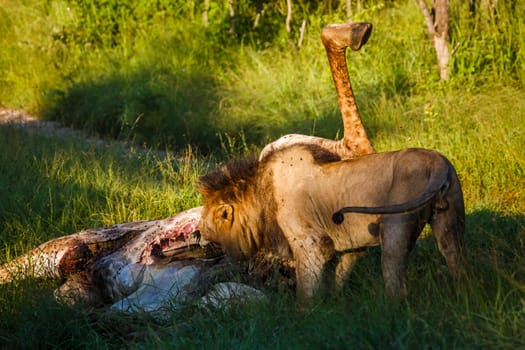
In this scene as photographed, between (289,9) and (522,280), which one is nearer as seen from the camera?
(522,280)

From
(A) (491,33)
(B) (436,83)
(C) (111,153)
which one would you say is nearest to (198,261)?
(C) (111,153)

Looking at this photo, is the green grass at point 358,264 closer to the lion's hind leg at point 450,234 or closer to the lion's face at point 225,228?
the lion's hind leg at point 450,234

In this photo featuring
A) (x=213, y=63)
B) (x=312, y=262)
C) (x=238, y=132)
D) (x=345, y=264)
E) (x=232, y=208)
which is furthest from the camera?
(x=213, y=63)

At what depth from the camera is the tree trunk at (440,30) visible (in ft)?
28.5

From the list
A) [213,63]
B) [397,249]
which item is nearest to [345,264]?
[397,249]

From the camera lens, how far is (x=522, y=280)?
13.7 feet

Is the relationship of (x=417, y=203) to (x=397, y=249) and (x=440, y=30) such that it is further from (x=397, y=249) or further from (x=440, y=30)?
(x=440, y=30)

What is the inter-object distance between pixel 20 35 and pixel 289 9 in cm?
381

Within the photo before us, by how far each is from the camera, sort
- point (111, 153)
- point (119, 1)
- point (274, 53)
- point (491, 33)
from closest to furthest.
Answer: point (111, 153) → point (491, 33) → point (274, 53) → point (119, 1)

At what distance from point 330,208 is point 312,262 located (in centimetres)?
29

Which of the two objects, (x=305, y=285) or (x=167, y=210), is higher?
(x=305, y=285)

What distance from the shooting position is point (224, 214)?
4.89 metres

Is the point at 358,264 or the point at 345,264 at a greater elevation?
the point at 345,264

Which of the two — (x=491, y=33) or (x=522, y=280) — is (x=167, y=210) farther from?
(x=491, y=33)
